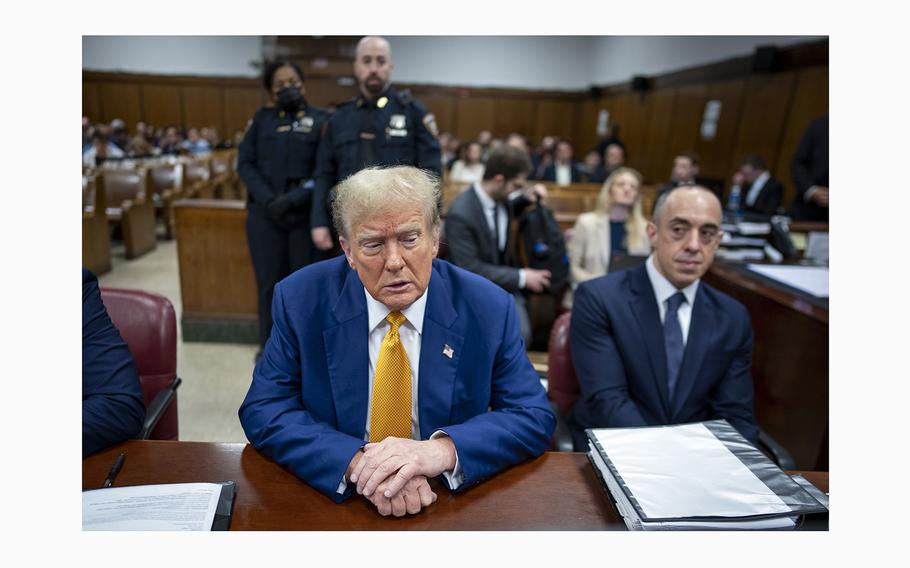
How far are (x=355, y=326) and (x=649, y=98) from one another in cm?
1120

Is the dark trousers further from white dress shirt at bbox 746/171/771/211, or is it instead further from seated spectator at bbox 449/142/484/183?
seated spectator at bbox 449/142/484/183

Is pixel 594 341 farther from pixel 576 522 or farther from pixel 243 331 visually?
pixel 243 331

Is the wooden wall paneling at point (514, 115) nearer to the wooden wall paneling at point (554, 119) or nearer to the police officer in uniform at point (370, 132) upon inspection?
the wooden wall paneling at point (554, 119)

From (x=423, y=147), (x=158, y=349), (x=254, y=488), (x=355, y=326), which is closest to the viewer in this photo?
(x=254, y=488)

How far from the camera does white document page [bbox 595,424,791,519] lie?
935mm

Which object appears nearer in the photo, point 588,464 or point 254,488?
point 254,488

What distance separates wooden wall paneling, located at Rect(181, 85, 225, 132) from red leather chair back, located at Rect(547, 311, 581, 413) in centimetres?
1305

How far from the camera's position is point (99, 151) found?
1375 millimetres

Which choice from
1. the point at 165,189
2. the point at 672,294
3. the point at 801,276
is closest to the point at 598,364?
the point at 672,294

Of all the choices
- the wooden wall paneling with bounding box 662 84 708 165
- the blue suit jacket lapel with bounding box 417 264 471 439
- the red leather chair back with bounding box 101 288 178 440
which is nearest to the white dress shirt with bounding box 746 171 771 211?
the wooden wall paneling with bounding box 662 84 708 165

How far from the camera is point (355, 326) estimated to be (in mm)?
1138

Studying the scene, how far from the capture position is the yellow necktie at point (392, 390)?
3.75 ft

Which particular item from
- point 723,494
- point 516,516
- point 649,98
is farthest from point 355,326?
point 649,98

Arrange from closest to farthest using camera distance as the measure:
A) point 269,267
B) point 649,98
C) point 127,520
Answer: point 127,520 → point 269,267 → point 649,98
